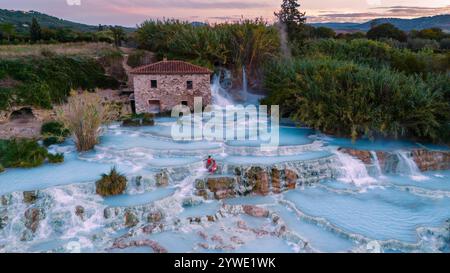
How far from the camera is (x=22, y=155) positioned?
51.7 ft

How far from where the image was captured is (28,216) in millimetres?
12227

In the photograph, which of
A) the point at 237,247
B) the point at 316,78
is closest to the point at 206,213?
the point at 237,247

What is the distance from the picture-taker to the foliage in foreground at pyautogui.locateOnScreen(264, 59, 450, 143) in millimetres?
18141

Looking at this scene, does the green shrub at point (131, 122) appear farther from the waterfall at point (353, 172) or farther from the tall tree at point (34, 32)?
the tall tree at point (34, 32)

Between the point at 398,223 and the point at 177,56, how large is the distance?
2280 cm

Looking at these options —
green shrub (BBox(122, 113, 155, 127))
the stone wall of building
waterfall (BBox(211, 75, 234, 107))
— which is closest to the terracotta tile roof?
the stone wall of building

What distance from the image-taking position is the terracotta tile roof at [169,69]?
2419 cm

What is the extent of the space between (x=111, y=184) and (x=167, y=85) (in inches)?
478

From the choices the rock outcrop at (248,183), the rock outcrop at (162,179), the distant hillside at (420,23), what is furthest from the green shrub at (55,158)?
the distant hillside at (420,23)

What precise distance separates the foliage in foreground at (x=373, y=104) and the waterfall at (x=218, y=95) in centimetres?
741

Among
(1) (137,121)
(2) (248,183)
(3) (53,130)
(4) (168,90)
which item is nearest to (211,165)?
(2) (248,183)

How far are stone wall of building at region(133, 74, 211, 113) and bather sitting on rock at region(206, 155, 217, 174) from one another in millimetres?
10664
